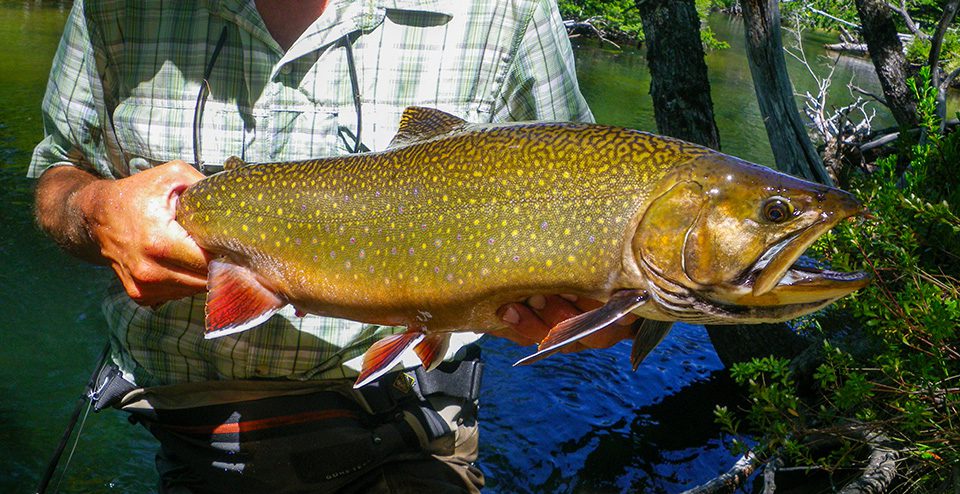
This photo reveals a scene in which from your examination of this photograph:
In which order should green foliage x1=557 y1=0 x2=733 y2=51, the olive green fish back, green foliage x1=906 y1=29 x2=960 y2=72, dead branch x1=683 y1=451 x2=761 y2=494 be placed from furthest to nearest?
green foliage x1=557 y1=0 x2=733 y2=51
green foliage x1=906 y1=29 x2=960 y2=72
dead branch x1=683 y1=451 x2=761 y2=494
the olive green fish back

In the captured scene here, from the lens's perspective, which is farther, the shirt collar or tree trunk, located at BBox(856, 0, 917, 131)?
tree trunk, located at BBox(856, 0, 917, 131)

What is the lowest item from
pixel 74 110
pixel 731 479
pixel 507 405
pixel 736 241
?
pixel 507 405

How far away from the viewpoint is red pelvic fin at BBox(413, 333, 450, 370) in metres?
2.19

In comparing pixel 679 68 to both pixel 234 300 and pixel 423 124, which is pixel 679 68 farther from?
pixel 234 300

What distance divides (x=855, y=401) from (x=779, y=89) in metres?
2.86

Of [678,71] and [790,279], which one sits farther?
[678,71]

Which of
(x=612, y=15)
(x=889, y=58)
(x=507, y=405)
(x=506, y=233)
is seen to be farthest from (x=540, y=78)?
(x=612, y=15)

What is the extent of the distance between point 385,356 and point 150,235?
0.69 metres

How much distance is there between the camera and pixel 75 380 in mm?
6320

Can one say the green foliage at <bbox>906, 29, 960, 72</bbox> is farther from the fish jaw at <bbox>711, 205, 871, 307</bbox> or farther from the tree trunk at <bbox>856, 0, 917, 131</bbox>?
the fish jaw at <bbox>711, 205, 871, 307</bbox>

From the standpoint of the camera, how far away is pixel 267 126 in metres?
2.73

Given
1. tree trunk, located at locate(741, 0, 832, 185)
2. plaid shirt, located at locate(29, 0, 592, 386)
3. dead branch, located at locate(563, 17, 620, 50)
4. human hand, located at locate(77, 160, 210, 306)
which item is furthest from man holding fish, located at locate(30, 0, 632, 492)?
dead branch, located at locate(563, 17, 620, 50)

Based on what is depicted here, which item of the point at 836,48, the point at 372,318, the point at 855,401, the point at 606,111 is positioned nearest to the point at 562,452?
the point at 855,401

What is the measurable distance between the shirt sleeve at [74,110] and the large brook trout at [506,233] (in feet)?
2.56
